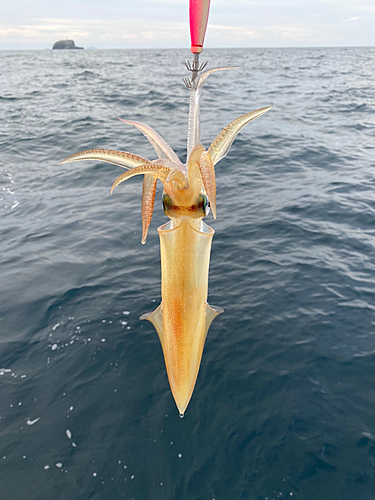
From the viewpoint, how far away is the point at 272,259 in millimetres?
6113

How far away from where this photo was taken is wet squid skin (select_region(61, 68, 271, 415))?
1.44 meters

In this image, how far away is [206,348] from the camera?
4.40 m

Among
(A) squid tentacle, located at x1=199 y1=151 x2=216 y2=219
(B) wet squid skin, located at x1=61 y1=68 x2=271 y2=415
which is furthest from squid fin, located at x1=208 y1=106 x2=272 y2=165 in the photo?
(A) squid tentacle, located at x1=199 y1=151 x2=216 y2=219

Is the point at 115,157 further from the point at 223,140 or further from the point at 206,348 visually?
the point at 206,348

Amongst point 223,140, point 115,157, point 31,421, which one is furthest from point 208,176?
point 31,421

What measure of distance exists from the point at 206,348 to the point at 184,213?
3.16 metres

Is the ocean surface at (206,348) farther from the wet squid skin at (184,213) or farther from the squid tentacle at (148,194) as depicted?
the squid tentacle at (148,194)

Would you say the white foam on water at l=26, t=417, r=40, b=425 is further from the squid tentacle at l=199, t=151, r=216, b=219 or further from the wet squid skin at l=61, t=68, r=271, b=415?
the squid tentacle at l=199, t=151, r=216, b=219

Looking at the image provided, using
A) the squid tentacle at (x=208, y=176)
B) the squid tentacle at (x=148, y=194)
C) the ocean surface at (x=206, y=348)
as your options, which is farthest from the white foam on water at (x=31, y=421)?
the squid tentacle at (x=208, y=176)

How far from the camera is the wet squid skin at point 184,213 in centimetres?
144

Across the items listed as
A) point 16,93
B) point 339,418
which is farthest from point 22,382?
point 16,93

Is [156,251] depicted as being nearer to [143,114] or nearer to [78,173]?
[78,173]

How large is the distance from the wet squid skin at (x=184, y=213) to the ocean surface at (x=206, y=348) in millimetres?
1798

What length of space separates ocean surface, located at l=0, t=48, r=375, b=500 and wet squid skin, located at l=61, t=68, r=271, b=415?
5.90 feet
